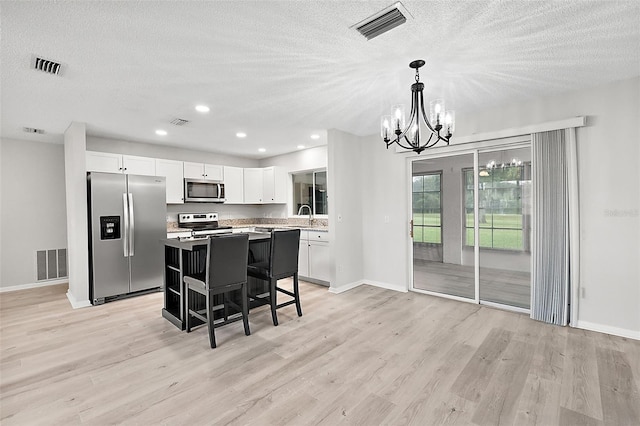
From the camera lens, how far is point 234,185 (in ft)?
20.6

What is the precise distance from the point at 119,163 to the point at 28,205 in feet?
5.88

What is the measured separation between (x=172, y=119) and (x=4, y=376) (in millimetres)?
3047

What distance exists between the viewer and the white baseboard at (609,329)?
9.52ft

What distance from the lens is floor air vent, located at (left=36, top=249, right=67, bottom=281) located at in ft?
16.6

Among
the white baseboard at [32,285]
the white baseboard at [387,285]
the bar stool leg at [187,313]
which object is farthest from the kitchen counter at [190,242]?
the white baseboard at [32,285]

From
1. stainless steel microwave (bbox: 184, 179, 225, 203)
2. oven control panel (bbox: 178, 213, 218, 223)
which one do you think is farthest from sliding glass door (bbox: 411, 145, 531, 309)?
oven control panel (bbox: 178, 213, 218, 223)

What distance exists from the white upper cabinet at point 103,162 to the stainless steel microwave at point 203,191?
1.08 metres

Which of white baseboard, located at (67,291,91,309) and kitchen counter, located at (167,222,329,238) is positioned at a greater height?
kitchen counter, located at (167,222,329,238)

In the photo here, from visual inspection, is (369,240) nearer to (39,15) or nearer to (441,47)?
(441,47)

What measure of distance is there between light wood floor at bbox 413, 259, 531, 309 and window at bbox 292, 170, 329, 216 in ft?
6.98

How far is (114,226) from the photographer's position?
4.33 metres

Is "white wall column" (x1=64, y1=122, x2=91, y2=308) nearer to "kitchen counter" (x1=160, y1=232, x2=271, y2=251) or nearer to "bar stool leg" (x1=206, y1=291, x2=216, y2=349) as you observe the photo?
"kitchen counter" (x1=160, y1=232, x2=271, y2=251)

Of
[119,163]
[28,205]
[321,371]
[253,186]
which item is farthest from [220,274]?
[28,205]

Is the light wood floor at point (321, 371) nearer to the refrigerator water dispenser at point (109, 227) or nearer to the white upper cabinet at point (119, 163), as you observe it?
the refrigerator water dispenser at point (109, 227)
